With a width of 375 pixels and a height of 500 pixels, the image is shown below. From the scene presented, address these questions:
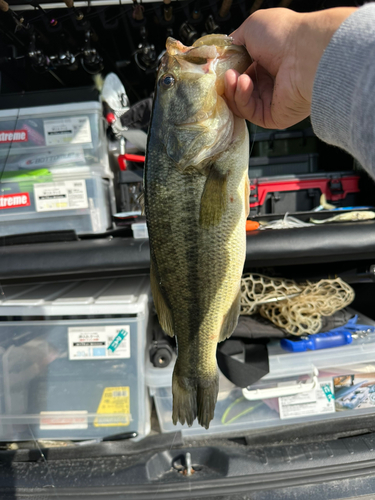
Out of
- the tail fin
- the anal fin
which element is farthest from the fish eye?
the tail fin

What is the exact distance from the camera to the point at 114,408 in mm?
1194

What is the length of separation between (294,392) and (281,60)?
1136 mm

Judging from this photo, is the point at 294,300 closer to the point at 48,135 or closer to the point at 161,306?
the point at 161,306

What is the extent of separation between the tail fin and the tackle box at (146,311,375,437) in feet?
1.46

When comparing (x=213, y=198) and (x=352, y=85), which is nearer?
(x=352, y=85)

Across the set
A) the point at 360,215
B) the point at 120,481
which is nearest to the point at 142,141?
the point at 360,215

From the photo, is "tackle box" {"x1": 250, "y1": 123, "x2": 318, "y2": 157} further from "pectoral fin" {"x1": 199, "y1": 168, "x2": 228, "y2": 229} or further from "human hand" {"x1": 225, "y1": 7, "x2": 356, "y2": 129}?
"pectoral fin" {"x1": 199, "y1": 168, "x2": 228, "y2": 229}

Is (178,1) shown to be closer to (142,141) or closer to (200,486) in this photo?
(142,141)

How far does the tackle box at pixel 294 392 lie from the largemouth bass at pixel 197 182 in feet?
2.10

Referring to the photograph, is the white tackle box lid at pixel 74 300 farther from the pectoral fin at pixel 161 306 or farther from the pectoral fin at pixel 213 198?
the pectoral fin at pixel 213 198

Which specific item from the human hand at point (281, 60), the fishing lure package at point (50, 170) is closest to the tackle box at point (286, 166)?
the fishing lure package at point (50, 170)

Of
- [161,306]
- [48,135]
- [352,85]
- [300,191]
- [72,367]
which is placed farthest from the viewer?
[300,191]

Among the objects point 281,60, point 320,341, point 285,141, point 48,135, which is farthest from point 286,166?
point 48,135

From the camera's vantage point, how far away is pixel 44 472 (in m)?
1.12
